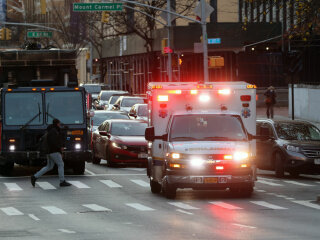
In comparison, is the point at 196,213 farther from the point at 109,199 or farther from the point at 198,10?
the point at 198,10

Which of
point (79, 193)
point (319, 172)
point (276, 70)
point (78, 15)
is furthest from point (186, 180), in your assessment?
point (78, 15)

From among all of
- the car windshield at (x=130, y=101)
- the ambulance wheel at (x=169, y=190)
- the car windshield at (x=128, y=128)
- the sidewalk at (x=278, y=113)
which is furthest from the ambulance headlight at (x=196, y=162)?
the sidewalk at (x=278, y=113)

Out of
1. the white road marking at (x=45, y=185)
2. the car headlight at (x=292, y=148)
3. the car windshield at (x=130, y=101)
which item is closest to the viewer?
the white road marking at (x=45, y=185)

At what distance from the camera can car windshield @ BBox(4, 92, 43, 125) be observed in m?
25.8

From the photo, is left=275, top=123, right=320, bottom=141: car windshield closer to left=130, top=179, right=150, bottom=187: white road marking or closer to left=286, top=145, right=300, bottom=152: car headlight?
left=286, top=145, right=300, bottom=152: car headlight

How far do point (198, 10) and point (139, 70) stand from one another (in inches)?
1618

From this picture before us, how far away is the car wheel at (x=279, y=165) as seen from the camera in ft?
82.8

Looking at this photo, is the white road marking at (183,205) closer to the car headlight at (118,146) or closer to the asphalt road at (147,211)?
the asphalt road at (147,211)

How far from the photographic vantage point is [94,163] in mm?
31516

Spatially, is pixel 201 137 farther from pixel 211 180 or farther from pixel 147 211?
pixel 147 211

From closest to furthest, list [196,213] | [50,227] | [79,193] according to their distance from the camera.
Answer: [50,227] → [196,213] → [79,193]

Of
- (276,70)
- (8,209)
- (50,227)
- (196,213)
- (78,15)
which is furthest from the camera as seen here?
(78,15)

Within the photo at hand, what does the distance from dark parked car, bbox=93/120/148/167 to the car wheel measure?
4.86m

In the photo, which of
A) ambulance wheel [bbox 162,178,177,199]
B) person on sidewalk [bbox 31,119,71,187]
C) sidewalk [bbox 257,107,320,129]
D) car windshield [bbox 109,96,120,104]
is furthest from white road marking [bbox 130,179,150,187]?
car windshield [bbox 109,96,120,104]
